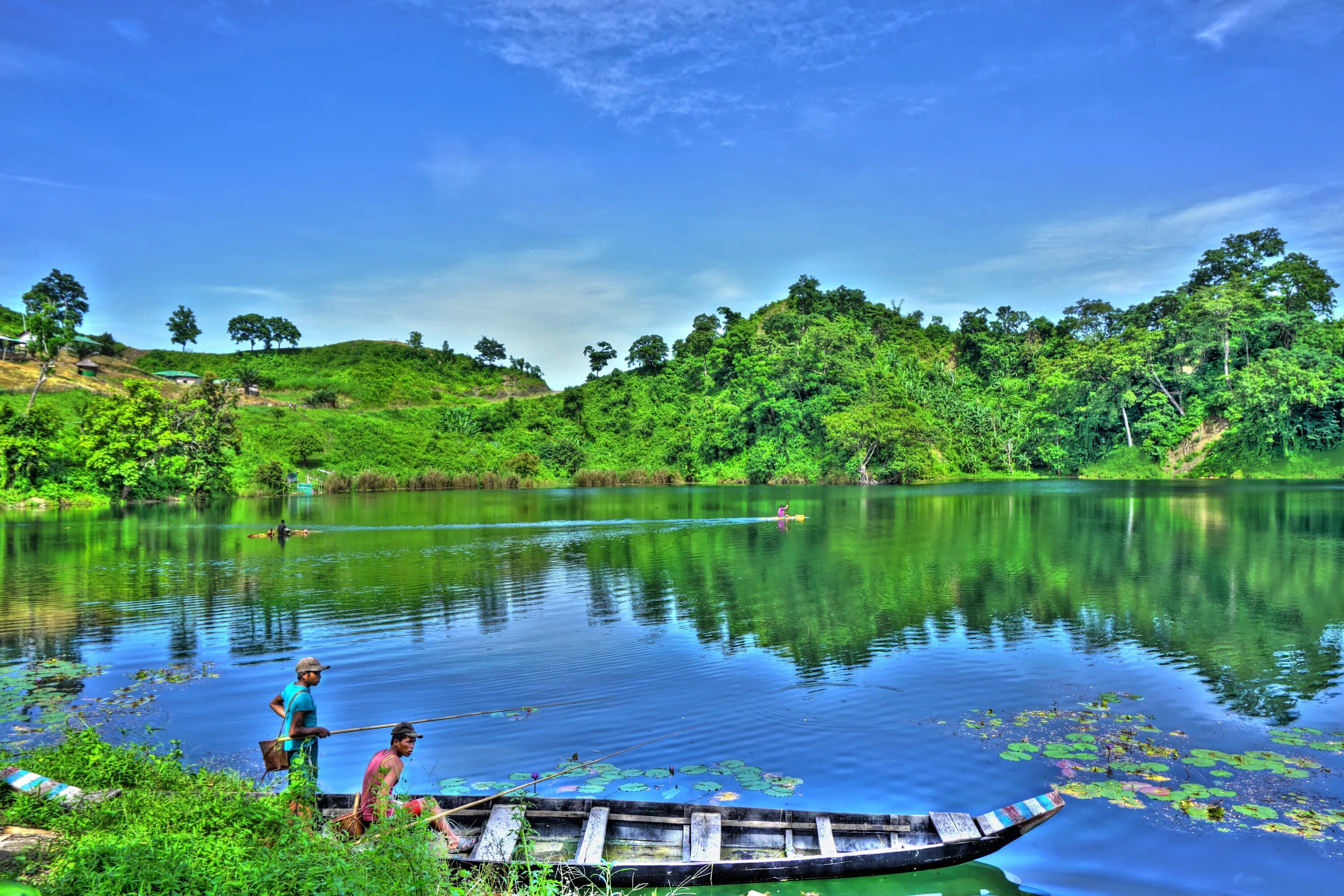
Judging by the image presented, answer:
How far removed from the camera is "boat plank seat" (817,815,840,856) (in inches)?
257

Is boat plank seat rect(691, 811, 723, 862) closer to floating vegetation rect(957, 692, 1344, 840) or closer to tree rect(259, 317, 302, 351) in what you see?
floating vegetation rect(957, 692, 1344, 840)

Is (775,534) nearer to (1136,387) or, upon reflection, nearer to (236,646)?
(236,646)

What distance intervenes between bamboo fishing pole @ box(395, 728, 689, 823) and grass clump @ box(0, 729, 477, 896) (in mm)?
355

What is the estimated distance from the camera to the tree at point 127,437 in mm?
50688

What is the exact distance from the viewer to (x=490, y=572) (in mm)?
24875

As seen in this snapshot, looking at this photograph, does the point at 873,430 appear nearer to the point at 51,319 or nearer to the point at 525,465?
the point at 525,465

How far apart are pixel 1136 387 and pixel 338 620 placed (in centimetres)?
7938

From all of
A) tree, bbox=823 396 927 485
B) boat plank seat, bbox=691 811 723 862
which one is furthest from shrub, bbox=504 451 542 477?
boat plank seat, bbox=691 811 723 862

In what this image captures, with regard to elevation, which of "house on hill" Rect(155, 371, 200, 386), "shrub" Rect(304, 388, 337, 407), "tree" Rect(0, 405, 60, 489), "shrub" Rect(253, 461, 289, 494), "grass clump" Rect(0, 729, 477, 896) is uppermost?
"house on hill" Rect(155, 371, 200, 386)

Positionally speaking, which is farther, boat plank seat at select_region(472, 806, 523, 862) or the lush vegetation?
the lush vegetation

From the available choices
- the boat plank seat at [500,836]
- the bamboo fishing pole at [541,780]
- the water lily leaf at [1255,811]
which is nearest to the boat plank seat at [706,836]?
the bamboo fishing pole at [541,780]

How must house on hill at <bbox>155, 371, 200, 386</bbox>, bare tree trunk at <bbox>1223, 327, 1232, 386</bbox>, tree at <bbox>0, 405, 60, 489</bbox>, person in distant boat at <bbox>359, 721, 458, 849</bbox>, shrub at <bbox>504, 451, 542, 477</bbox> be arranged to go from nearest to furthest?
person in distant boat at <bbox>359, 721, 458, 849</bbox> < tree at <bbox>0, 405, 60, 489</bbox> < bare tree trunk at <bbox>1223, 327, 1232, 386</bbox> < shrub at <bbox>504, 451, 542, 477</bbox> < house on hill at <bbox>155, 371, 200, 386</bbox>

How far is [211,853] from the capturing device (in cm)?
587

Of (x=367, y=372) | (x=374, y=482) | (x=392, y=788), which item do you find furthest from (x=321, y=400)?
(x=392, y=788)
